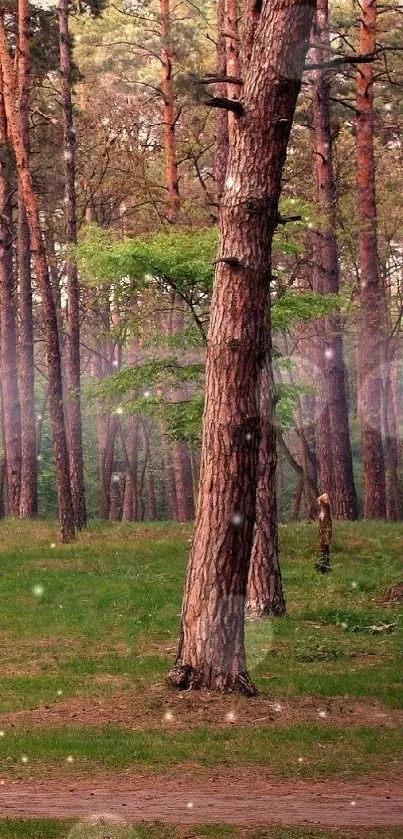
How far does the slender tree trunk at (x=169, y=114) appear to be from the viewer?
32.3 metres

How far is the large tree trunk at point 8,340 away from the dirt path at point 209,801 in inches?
879

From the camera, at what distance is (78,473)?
28.4 metres

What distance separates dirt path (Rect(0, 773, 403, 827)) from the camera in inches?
313

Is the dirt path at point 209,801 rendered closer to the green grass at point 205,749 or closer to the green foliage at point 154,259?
the green grass at point 205,749

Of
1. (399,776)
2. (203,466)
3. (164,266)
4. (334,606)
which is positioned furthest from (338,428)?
(399,776)

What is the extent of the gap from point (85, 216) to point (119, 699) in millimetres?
30091

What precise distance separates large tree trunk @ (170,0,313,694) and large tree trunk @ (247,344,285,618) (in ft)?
Result: 14.0

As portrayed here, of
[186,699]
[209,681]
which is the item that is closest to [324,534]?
[209,681]

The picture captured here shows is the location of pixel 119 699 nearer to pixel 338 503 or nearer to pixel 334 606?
pixel 334 606

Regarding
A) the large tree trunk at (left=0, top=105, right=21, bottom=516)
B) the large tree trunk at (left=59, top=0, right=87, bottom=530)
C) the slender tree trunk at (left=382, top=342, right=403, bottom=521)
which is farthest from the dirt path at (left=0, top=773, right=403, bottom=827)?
the slender tree trunk at (left=382, top=342, right=403, bottom=521)

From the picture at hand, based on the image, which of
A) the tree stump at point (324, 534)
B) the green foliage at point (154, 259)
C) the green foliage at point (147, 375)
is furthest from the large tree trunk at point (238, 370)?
the green foliage at point (147, 375)

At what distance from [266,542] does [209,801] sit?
7.64 metres

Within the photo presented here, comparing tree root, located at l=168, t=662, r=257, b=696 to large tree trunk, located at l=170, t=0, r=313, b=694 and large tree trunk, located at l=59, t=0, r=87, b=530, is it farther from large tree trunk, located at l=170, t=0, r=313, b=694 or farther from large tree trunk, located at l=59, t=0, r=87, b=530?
large tree trunk, located at l=59, t=0, r=87, b=530

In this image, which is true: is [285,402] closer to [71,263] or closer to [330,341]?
[330,341]
